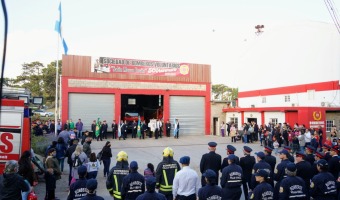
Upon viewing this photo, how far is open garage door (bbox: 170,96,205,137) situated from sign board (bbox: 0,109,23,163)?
829 inches

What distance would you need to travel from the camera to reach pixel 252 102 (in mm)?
36000

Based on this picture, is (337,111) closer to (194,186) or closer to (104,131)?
(104,131)

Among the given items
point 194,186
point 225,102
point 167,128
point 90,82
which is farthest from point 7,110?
point 225,102

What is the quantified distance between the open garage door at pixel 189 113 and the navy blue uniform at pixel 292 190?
930 inches

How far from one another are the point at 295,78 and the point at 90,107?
2106cm

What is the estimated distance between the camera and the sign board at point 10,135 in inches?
347

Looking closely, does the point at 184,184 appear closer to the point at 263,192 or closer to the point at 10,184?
the point at 263,192

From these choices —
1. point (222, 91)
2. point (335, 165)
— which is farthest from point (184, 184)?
point (222, 91)

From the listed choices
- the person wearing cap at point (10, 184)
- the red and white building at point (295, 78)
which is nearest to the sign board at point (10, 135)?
the person wearing cap at point (10, 184)

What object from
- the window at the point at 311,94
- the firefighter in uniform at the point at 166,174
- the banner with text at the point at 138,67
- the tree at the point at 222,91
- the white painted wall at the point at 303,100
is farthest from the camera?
the tree at the point at 222,91

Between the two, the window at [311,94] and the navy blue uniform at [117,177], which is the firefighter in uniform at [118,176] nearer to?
the navy blue uniform at [117,177]

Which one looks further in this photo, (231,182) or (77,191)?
(231,182)

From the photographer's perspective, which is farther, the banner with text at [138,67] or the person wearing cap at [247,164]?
the banner with text at [138,67]

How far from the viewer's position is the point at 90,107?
2650 centimetres
